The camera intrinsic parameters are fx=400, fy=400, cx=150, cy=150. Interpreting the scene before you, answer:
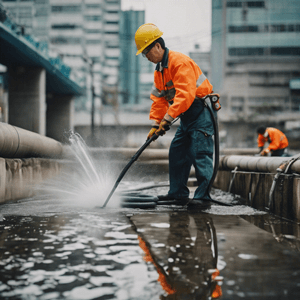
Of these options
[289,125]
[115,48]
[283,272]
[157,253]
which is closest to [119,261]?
[157,253]

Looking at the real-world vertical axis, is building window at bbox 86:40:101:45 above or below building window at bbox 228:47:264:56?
above

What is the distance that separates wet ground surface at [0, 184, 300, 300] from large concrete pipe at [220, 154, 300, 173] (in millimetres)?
784

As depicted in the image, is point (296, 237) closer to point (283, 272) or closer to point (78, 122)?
point (283, 272)

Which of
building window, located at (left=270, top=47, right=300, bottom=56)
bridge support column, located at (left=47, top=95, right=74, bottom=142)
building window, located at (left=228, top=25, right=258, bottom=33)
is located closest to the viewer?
bridge support column, located at (left=47, top=95, right=74, bottom=142)

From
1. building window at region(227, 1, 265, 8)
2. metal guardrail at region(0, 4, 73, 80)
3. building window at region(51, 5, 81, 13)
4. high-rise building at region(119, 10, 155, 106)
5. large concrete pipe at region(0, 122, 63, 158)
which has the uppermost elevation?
building window at region(51, 5, 81, 13)

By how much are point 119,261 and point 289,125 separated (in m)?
42.7

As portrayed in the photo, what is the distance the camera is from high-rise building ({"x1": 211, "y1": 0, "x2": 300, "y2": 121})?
48.4 meters

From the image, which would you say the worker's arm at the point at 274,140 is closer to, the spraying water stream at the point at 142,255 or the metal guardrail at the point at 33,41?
the spraying water stream at the point at 142,255

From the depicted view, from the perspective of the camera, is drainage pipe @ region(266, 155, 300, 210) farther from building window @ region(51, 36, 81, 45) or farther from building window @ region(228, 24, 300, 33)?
building window @ region(51, 36, 81, 45)

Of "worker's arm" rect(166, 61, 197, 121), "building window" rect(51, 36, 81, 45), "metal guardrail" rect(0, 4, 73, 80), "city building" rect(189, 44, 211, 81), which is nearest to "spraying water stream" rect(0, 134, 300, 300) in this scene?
"worker's arm" rect(166, 61, 197, 121)

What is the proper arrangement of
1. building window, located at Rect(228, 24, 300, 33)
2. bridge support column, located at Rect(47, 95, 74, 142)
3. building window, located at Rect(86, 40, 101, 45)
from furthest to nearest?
building window, located at Rect(86, 40, 101, 45)
building window, located at Rect(228, 24, 300, 33)
bridge support column, located at Rect(47, 95, 74, 142)

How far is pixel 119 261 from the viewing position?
180 cm

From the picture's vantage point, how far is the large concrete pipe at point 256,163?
147 inches

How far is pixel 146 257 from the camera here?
1870 millimetres
